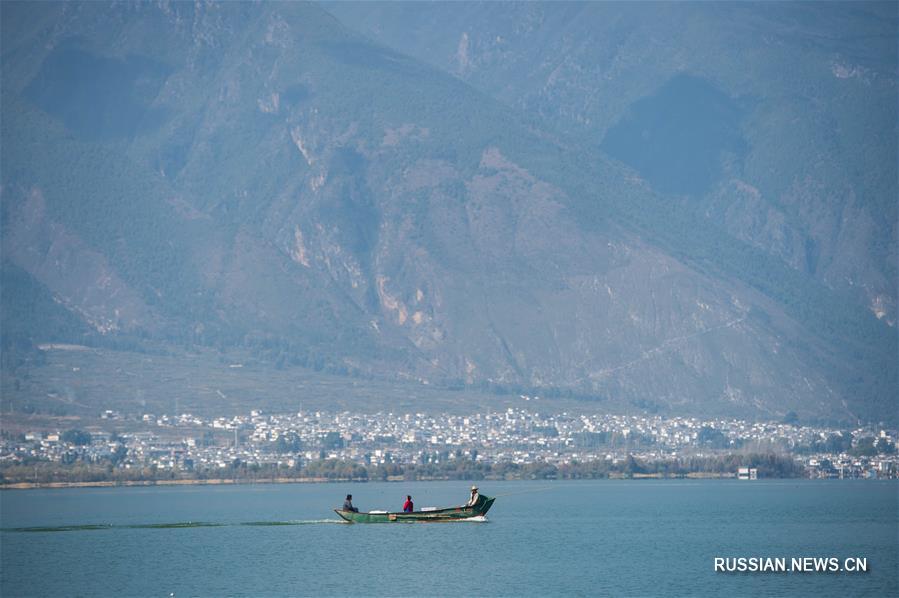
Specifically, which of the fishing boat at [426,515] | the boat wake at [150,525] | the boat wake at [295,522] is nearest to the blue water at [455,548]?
the boat wake at [295,522]

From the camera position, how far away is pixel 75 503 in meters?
173

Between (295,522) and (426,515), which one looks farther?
(295,522)

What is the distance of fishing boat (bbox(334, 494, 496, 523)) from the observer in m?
131

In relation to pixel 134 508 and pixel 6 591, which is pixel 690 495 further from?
pixel 6 591

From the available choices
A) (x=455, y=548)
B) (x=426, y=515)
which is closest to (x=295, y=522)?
(x=426, y=515)

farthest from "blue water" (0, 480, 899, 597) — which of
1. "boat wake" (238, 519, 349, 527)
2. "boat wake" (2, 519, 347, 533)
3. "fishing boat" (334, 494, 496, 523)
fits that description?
"fishing boat" (334, 494, 496, 523)

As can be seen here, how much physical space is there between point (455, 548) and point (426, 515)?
1446cm

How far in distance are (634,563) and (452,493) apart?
76.5 metres

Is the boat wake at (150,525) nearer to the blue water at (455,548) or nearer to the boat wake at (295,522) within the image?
the boat wake at (295,522)

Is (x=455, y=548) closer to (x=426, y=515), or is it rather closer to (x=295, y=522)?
(x=426, y=515)

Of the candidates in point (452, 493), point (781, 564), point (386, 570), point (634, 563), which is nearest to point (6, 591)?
point (386, 570)

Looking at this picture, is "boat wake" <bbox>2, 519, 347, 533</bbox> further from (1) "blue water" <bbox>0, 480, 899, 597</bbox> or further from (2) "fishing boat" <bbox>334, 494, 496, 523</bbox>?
(2) "fishing boat" <bbox>334, 494, 496, 523</bbox>

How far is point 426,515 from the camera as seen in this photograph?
130m

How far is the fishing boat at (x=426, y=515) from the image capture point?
131 m
